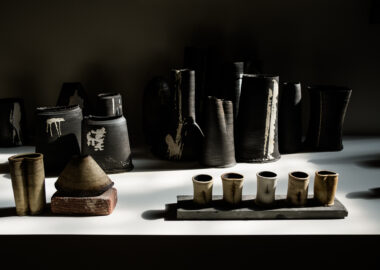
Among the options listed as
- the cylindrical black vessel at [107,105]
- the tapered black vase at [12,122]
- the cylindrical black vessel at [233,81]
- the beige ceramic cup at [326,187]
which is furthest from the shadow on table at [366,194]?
the tapered black vase at [12,122]

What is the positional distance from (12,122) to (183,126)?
0.72m

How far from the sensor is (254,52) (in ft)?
5.52

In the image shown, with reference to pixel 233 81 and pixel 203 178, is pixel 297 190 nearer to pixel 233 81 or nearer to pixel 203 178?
pixel 203 178

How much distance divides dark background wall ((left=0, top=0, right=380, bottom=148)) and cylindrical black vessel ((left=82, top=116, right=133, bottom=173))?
0.39 meters

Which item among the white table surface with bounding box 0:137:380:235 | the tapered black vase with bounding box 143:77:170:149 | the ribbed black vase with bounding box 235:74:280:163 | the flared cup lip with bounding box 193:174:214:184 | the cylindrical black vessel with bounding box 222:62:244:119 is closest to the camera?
the white table surface with bounding box 0:137:380:235

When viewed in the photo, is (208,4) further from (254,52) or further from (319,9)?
(319,9)

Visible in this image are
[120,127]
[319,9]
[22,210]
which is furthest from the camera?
[319,9]

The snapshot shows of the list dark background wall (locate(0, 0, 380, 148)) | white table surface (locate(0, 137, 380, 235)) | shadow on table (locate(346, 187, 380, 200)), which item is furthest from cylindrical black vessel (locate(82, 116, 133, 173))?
shadow on table (locate(346, 187, 380, 200))

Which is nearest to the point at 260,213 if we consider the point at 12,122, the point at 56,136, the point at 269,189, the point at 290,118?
the point at 269,189

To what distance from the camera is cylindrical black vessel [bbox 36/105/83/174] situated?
126 cm

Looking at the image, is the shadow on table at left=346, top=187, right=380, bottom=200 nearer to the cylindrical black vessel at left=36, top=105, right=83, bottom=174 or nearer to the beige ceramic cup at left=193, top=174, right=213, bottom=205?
the beige ceramic cup at left=193, top=174, right=213, bottom=205

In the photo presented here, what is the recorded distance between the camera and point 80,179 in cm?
99
